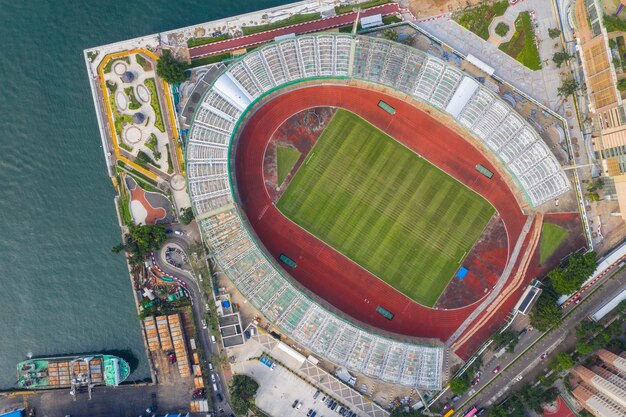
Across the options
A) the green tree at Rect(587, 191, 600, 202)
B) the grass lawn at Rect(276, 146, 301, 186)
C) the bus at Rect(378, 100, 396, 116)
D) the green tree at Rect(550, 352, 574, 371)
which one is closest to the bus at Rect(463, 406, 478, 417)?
the green tree at Rect(550, 352, 574, 371)

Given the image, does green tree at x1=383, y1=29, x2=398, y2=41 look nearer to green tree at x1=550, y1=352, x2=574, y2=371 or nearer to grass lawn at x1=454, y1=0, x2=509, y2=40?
grass lawn at x1=454, y1=0, x2=509, y2=40

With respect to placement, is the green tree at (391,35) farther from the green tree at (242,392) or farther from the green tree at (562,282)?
the green tree at (242,392)

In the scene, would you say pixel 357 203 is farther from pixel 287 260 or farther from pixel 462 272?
pixel 462 272

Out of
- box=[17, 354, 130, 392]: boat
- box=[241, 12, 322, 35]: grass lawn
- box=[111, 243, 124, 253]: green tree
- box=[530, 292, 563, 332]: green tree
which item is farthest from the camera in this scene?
box=[17, 354, 130, 392]: boat

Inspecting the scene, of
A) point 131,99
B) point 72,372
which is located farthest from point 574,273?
point 72,372

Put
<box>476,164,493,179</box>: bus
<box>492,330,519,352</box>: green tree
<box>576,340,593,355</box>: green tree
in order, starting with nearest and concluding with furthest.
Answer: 1. <box>576,340,593,355</box>: green tree
2. <box>492,330,519,352</box>: green tree
3. <box>476,164,493,179</box>: bus

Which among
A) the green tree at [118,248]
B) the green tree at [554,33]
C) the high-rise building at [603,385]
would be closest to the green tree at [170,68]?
the green tree at [118,248]
